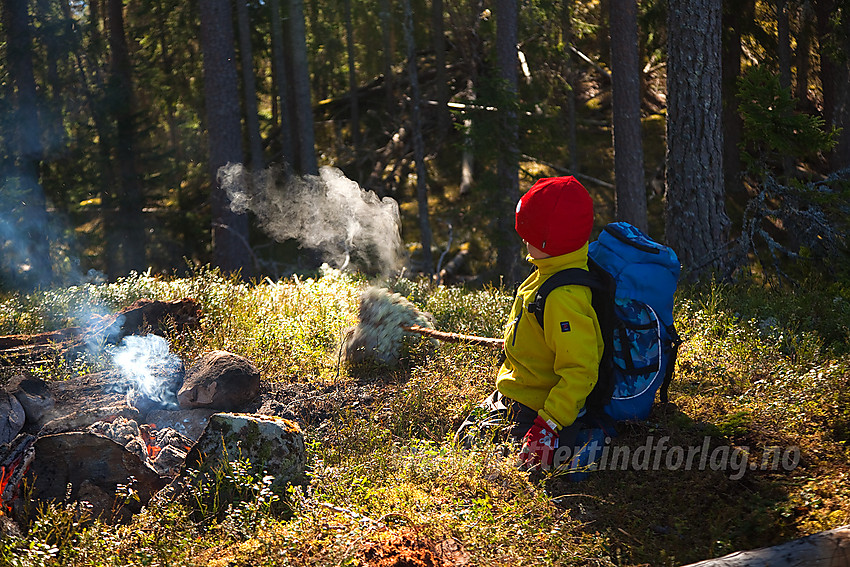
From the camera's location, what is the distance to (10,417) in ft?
16.6

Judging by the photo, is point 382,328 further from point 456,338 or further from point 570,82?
point 570,82

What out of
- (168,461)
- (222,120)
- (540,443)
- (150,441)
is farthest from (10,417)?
(222,120)

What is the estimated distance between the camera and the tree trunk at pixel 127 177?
53.8ft

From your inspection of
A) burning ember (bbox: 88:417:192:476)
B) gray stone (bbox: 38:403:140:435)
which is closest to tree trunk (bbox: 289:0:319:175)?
gray stone (bbox: 38:403:140:435)

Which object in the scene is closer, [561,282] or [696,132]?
[561,282]

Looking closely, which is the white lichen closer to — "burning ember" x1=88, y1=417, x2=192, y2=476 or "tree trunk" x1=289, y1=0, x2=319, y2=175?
"burning ember" x1=88, y1=417, x2=192, y2=476

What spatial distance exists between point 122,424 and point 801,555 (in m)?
4.34

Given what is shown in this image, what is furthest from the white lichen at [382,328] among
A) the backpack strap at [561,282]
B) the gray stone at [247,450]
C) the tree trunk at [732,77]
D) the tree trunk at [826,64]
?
the tree trunk at [826,64]

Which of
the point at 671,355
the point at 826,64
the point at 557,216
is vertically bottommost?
the point at 671,355

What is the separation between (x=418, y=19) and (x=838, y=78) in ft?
44.8

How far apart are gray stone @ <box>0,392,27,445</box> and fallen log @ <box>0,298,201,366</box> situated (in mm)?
1091

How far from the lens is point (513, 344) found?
4.24m

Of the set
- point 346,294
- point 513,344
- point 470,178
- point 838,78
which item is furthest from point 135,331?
point 470,178

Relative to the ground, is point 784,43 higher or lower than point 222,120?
higher
